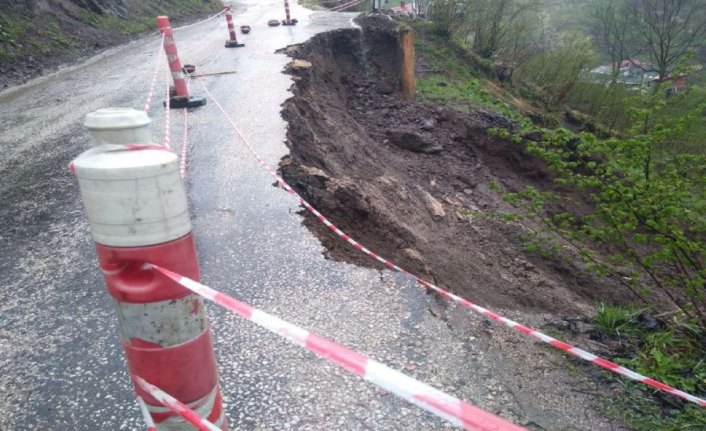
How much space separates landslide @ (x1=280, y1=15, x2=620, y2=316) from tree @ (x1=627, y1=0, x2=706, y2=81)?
23.0m

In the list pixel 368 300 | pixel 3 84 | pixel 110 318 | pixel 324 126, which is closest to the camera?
pixel 110 318

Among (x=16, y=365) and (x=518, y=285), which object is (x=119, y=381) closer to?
(x=16, y=365)

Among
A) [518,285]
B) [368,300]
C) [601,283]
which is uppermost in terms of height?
[368,300]

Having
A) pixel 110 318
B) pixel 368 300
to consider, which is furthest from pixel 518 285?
pixel 110 318

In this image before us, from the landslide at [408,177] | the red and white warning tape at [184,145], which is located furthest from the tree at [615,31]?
the red and white warning tape at [184,145]

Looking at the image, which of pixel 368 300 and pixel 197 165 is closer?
pixel 368 300

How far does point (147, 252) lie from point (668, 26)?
1354 inches

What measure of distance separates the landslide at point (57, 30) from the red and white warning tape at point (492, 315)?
653 centimetres

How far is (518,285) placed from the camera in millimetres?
5602

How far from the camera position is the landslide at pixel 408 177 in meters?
4.80

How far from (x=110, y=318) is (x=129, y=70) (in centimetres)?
892

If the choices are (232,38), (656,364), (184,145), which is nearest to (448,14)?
(232,38)

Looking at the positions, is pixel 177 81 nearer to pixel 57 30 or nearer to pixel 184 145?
pixel 184 145

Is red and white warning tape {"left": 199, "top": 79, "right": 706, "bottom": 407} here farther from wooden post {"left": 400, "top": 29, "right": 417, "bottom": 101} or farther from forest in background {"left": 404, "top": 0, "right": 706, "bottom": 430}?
wooden post {"left": 400, "top": 29, "right": 417, "bottom": 101}
